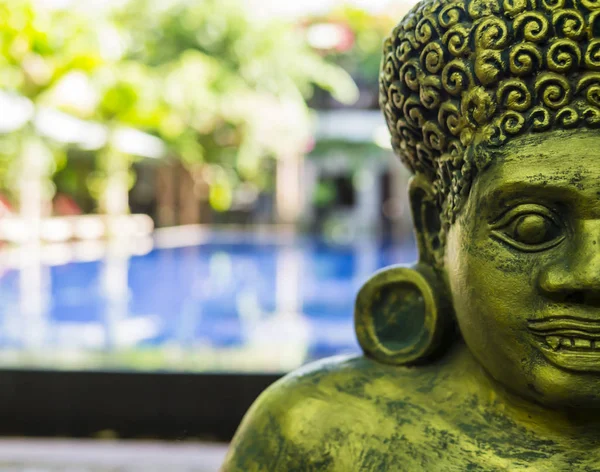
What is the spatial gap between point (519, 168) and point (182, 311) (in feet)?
20.4

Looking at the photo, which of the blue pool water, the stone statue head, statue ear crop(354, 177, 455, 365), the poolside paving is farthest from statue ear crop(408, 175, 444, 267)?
the poolside paving

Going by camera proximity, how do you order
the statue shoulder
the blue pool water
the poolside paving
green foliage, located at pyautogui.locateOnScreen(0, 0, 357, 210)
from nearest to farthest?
the statue shoulder → the poolside paving → the blue pool water → green foliage, located at pyautogui.locateOnScreen(0, 0, 357, 210)

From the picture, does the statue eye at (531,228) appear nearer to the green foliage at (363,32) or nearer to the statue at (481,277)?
the statue at (481,277)

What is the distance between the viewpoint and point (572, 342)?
3.47ft

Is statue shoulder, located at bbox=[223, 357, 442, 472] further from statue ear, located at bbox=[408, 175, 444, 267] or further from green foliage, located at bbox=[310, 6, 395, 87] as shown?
green foliage, located at bbox=[310, 6, 395, 87]

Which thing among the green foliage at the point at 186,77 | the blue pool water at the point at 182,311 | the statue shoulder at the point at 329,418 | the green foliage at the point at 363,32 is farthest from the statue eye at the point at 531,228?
the green foliage at the point at 363,32

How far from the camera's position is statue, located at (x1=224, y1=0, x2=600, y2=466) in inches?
41.4

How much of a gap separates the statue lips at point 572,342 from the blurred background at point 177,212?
225 cm

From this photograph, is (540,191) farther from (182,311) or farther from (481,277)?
(182,311)

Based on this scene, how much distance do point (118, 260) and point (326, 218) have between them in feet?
28.3

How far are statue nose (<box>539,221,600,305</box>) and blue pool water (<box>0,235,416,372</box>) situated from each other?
82.7 inches

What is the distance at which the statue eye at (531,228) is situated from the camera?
1.07 metres

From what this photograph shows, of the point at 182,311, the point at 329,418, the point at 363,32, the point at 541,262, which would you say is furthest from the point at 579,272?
the point at 363,32

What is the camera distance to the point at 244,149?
17688 mm
